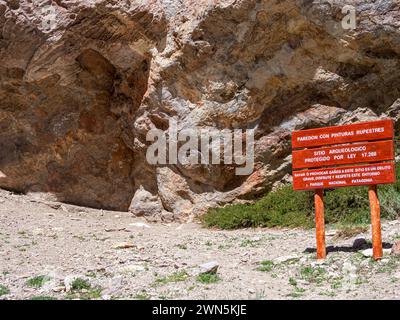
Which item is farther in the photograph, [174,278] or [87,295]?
[174,278]

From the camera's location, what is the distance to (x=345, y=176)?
20.3 feet

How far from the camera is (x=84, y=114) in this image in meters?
12.4

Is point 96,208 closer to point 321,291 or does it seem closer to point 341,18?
point 341,18

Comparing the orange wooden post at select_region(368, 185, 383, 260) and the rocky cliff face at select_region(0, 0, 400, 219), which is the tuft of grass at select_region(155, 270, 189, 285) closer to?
the orange wooden post at select_region(368, 185, 383, 260)

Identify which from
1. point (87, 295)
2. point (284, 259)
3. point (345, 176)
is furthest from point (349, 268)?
point (87, 295)

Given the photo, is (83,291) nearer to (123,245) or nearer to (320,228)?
(123,245)

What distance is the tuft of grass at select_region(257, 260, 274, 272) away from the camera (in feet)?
19.6

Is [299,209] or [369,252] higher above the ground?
[299,209]

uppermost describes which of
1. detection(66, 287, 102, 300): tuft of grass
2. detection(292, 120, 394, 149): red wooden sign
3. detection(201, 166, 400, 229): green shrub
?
detection(292, 120, 394, 149): red wooden sign

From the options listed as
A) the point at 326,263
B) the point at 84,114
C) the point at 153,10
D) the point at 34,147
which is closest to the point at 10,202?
the point at 34,147

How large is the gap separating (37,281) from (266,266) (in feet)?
7.87

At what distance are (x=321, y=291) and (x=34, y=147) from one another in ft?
29.8

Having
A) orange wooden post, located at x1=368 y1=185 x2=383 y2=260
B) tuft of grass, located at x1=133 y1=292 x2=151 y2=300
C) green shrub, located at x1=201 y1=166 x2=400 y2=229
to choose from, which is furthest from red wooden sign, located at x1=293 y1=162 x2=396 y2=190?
tuft of grass, located at x1=133 y1=292 x2=151 y2=300

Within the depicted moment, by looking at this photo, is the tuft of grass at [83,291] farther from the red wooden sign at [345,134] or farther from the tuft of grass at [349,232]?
the tuft of grass at [349,232]
